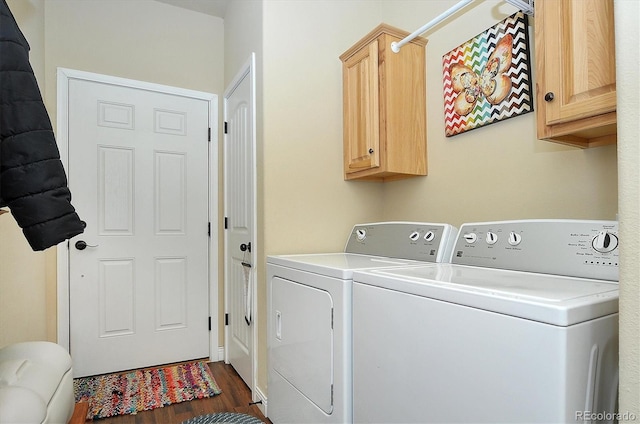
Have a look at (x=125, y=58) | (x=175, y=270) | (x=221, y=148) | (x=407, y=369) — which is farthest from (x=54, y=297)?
(x=407, y=369)

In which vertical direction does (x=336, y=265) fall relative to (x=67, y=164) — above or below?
below

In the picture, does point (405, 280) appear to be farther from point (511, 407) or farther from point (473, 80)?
point (473, 80)

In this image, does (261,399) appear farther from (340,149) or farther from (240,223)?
(340,149)

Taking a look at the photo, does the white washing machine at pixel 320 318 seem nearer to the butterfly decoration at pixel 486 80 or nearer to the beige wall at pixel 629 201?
the butterfly decoration at pixel 486 80

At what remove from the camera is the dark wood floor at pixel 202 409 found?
201cm

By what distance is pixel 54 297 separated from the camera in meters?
2.44

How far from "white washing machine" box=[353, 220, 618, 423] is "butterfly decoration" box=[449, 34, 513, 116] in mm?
662

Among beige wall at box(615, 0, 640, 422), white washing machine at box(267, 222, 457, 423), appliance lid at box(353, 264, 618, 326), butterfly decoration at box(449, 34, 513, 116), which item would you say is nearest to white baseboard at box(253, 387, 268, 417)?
white washing machine at box(267, 222, 457, 423)

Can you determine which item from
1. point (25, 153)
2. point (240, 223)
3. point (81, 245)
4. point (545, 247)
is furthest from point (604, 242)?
point (81, 245)

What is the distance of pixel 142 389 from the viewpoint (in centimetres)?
234

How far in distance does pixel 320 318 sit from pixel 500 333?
2.46 feet

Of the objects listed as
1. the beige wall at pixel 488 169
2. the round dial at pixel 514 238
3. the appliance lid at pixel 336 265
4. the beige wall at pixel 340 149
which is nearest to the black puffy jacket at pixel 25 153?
the appliance lid at pixel 336 265

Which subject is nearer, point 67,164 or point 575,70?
point 575,70

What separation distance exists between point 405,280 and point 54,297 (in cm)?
253
